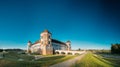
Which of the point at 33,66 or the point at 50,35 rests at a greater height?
the point at 50,35

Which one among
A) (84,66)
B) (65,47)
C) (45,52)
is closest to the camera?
(84,66)

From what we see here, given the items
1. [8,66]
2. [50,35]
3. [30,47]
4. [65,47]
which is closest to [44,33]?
[50,35]

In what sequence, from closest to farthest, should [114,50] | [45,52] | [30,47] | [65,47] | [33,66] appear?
[33,66]
[114,50]
[45,52]
[30,47]
[65,47]

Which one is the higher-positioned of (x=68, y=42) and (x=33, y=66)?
(x=68, y=42)

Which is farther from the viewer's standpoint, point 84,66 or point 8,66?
point 8,66

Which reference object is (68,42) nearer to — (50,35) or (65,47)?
(65,47)

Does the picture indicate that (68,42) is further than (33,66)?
Yes

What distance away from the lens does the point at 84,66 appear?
12.5 meters

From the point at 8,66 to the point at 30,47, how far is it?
106 metres

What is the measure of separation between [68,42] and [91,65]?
12449cm

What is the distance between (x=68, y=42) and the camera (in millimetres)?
137000

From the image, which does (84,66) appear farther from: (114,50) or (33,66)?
(114,50)

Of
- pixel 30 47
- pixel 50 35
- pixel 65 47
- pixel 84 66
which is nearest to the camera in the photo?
pixel 84 66

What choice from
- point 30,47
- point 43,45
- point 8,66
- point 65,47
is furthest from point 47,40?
point 8,66
